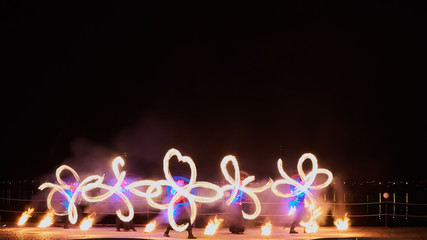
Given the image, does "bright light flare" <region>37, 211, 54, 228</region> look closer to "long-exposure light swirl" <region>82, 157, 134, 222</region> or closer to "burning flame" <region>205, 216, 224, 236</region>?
"long-exposure light swirl" <region>82, 157, 134, 222</region>

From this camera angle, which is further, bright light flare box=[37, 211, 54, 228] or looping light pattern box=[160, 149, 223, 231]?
bright light flare box=[37, 211, 54, 228]

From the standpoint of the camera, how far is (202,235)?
15.7m

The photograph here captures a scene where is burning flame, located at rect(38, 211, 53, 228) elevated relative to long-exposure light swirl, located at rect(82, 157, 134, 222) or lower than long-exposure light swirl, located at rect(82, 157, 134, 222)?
lower

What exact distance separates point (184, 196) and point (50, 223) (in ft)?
18.4

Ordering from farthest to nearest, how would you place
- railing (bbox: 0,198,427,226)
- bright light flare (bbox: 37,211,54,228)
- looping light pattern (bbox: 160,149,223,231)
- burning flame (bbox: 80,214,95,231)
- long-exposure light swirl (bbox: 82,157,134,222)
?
bright light flare (bbox: 37,211,54,228), railing (bbox: 0,198,427,226), burning flame (bbox: 80,214,95,231), long-exposure light swirl (bbox: 82,157,134,222), looping light pattern (bbox: 160,149,223,231)

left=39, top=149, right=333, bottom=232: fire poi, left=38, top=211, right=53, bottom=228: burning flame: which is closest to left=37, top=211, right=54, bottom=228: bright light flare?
left=38, top=211, right=53, bottom=228: burning flame

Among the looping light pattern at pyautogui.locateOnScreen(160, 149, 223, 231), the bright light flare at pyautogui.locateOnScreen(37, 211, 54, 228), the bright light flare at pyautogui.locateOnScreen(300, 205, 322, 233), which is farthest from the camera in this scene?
the bright light flare at pyautogui.locateOnScreen(37, 211, 54, 228)

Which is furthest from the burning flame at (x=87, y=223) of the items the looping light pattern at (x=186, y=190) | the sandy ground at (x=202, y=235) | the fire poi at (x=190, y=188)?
the looping light pattern at (x=186, y=190)

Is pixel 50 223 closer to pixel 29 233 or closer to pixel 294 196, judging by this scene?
pixel 29 233

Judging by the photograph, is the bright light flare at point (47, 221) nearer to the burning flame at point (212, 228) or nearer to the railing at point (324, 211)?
the railing at point (324, 211)

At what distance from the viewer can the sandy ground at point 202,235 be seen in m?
14.8

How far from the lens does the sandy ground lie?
1482 cm

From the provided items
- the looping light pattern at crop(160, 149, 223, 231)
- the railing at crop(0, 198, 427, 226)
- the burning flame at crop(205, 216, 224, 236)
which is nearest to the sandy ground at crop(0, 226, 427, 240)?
the burning flame at crop(205, 216, 224, 236)

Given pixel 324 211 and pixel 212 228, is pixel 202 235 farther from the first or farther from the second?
pixel 324 211
